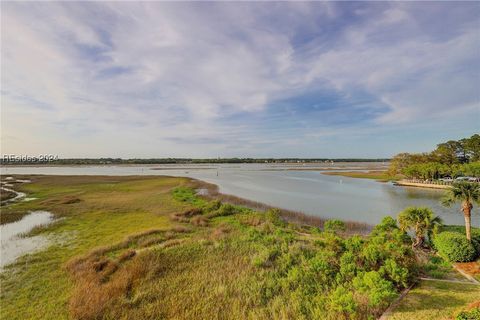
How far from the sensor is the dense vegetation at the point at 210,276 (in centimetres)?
1045

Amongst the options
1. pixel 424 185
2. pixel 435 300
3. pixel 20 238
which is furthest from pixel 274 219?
pixel 424 185

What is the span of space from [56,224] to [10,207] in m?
13.7

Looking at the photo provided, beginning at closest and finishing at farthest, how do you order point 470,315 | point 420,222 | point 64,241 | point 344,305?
1. point 470,315
2. point 344,305
3. point 420,222
4. point 64,241

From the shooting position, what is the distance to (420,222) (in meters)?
17.0

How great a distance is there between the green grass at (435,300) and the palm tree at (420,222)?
20.3 ft

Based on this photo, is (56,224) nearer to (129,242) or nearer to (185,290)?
(129,242)

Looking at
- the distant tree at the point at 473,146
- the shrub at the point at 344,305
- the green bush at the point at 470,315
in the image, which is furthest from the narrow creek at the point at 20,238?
the distant tree at the point at 473,146

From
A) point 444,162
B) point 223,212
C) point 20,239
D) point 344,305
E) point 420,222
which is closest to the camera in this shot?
point 344,305

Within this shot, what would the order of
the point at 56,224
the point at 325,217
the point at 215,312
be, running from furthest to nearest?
the point at 325,217 < the point at 56,224 < the point at 215,312

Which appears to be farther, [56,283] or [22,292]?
[56,283]

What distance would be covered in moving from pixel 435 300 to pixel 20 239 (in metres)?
28.7

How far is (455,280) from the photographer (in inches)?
461

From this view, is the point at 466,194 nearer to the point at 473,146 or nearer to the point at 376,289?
the point at 376,289

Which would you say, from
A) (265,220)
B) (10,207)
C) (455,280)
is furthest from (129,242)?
(10,207)
